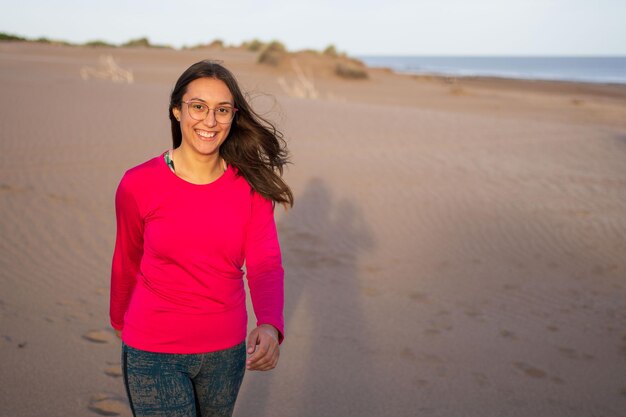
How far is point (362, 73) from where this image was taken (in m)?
29.0

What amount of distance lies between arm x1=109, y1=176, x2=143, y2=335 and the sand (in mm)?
1297

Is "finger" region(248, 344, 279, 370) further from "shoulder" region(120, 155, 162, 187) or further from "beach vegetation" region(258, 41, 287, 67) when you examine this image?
"beach vegetation" region(258, 41, 287, 67)

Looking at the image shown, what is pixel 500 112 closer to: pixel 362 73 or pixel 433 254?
pixel 362 73

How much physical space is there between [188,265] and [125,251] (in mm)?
308

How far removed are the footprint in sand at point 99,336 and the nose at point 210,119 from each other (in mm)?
2485

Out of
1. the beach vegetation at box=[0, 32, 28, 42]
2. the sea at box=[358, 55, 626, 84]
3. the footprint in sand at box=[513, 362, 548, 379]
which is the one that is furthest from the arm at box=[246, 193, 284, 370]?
the beach vegetation at box=[0, 32, 28, 42]

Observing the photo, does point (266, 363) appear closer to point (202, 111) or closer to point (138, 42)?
point (202, 111)

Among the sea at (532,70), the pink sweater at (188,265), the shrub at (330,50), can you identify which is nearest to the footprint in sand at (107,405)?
the pink sweater at (188,265)

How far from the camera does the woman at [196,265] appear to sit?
1857 millimetres

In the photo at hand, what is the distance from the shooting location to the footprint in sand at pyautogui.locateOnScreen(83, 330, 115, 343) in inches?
156

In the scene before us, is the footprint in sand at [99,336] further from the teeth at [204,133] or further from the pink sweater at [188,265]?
the teeth at [204,133]

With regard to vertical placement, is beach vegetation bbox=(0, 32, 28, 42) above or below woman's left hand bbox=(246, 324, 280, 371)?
above

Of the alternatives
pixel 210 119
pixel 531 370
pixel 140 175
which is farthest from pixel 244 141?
pixel 531 370

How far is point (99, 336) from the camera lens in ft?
13.2
